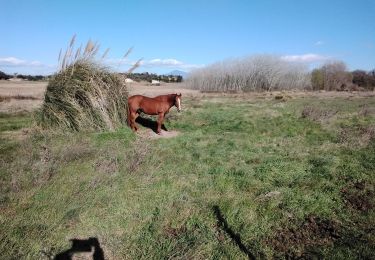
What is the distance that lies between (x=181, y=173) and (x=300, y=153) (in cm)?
384

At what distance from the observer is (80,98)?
11.6 m

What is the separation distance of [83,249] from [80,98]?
8.02m

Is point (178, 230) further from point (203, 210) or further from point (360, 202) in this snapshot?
point (360, 202)

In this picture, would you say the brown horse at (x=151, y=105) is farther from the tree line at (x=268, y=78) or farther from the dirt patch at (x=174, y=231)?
the tree line at (x=268, y=78)

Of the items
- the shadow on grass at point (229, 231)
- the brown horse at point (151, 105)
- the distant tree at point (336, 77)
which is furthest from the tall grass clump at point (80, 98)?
the distant tree at point (336, 77)

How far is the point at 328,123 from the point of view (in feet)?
48.4

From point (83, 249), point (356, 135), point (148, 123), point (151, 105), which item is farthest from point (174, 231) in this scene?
point (148, 123)

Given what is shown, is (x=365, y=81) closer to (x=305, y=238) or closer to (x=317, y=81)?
(x=317, y=81)

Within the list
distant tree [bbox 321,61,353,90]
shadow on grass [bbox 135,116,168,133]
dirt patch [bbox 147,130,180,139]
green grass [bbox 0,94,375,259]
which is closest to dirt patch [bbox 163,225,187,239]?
green grass [bbox 0,94,375,259]

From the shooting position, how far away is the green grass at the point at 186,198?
4574 millimetres

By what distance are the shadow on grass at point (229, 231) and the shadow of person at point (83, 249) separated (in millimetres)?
1813

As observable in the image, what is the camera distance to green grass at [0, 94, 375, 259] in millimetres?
4574

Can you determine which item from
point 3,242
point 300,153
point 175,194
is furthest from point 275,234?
point 300,153

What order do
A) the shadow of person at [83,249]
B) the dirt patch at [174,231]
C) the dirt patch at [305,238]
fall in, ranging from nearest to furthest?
the shadow of person at [83,249]
the dirt patch at [305,238]
the dirt patch at [174,231]
